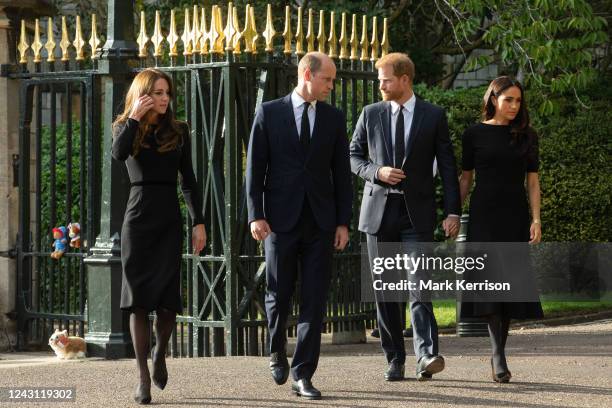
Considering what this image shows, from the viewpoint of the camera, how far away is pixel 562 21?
16125 millimetres

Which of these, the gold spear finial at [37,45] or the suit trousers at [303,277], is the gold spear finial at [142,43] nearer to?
the gold spear finial at [37,45]

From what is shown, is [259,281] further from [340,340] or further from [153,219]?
[153,219]

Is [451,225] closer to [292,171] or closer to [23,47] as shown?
[292,171]

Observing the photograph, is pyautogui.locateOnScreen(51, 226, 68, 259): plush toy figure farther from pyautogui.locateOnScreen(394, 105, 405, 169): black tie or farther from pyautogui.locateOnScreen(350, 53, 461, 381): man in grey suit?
pyautogui.locateOnScreen(394, 105, 405, 169): black tie

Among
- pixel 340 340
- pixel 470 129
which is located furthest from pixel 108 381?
pixel 340 340

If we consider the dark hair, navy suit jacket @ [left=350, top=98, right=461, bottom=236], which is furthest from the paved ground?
the dark hair

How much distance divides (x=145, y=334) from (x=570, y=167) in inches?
367

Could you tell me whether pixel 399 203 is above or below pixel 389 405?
above

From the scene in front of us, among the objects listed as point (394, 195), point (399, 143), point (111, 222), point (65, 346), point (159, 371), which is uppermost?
point (399, 143)

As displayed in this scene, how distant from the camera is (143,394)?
24.0 ft

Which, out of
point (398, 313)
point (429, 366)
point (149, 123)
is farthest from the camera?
point (398, 313)

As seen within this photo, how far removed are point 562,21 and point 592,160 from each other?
1.63m

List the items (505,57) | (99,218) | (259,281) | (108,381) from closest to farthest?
(108,381) < (259,281) < (99,218) < (505,57)

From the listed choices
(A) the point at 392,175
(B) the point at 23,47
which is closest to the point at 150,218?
(A) the point at 392,175
